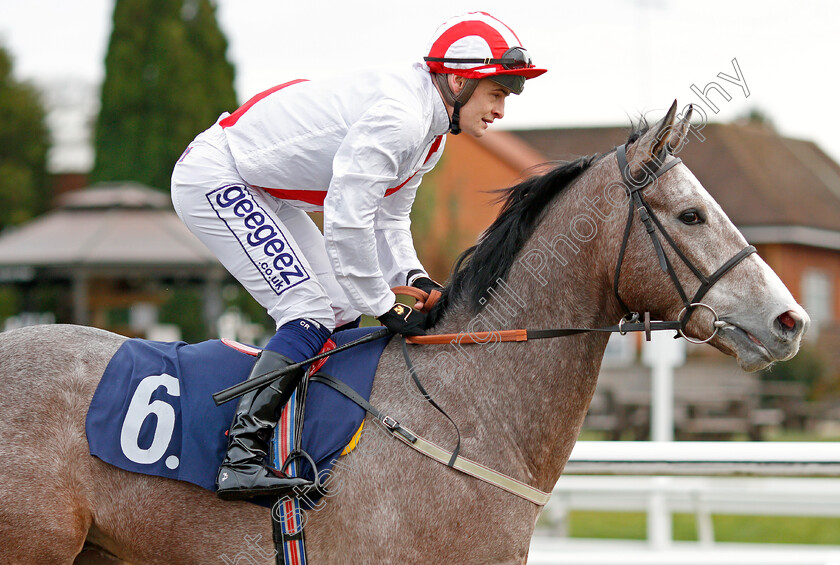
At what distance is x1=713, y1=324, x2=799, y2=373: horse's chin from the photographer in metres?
2.60

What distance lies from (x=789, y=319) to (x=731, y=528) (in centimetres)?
761

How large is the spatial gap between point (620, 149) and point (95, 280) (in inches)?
479

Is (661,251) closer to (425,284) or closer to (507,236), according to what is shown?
(507,236)

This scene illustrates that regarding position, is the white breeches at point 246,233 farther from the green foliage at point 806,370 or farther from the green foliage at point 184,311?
the green foliage at point 806,370

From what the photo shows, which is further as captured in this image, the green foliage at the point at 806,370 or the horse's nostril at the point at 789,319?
the green foliage at the point at 806,370

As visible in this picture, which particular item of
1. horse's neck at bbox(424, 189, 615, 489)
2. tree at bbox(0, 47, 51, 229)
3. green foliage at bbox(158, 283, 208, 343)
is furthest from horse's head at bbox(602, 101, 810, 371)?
tree at bbox(0, 47, 51, 229)

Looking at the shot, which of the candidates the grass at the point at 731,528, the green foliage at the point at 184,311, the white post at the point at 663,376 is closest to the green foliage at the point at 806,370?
the grass at the point at 731,528

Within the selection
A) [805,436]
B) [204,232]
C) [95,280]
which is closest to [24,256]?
[95,280]

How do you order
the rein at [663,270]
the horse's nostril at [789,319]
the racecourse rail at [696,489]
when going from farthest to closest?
1. the racecourse rail at [696,489]
2. the rein at [663,270]
3. the horse's nostril at [789,319]

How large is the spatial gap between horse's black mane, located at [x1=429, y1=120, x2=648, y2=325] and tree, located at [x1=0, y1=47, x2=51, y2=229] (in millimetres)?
24245

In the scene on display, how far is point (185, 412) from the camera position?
2.82m

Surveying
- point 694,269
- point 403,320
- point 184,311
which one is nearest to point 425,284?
point 403,320

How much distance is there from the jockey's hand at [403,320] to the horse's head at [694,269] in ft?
2.12

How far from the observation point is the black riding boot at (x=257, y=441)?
8.75 feet
